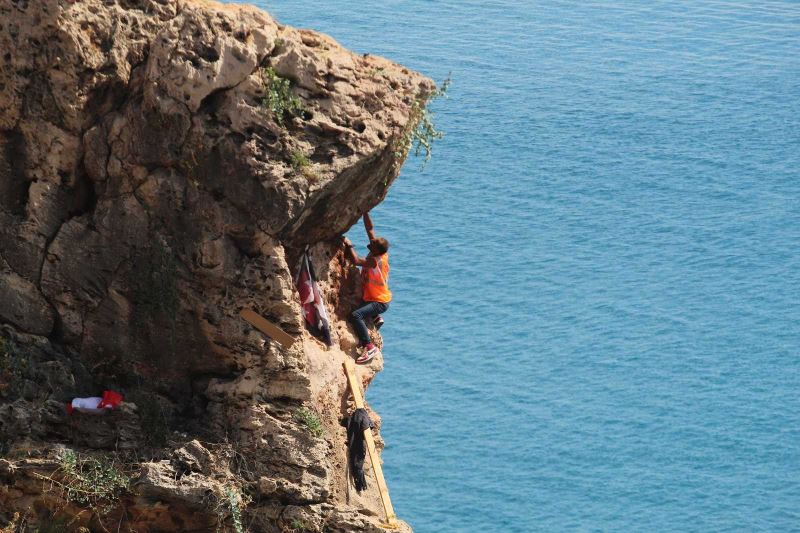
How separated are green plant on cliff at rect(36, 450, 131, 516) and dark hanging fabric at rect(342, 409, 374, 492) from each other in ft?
5.82

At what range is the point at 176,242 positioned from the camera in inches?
415

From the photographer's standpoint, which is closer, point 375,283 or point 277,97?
point 277,97

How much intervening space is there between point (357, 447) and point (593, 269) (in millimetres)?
12280

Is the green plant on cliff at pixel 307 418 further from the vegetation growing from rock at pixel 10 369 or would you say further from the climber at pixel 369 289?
the vegetation growing from rock at pixel 10 369

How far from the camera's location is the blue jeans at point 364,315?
11.8m

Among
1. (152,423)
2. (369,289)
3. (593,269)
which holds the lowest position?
Answer: (152,423)

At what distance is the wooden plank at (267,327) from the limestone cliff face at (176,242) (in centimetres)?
7

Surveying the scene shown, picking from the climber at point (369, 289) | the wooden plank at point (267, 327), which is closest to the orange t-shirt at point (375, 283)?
the climber at point (369, 289)

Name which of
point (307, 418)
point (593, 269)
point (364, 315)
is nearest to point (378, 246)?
point (364, 315)

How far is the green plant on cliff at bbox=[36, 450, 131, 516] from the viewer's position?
10684 millimetres

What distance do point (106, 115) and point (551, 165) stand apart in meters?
15.7

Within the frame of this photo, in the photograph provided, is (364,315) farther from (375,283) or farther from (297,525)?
(297,525)

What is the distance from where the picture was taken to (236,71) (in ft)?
33.7

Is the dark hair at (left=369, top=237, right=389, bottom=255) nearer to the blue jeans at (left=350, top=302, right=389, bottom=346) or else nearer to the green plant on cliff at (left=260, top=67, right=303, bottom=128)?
the blue jeans at (left=350, top=302, right=389, bottom=346)
